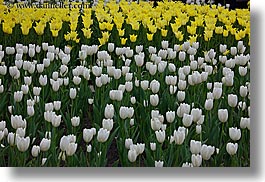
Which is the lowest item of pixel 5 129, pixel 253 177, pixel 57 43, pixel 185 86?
pixel 253 177

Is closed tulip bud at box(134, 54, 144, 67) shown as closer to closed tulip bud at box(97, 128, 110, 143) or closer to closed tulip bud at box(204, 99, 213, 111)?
closed tulip bud at box(204, 99, 213, 111)

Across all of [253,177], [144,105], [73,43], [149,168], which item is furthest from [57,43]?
[253,177]

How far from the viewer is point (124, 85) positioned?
1.84 metres

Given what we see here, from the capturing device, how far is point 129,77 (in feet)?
6.15

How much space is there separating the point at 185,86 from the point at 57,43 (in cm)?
58

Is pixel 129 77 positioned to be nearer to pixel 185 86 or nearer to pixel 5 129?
pixel 185 86

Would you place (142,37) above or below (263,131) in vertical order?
above

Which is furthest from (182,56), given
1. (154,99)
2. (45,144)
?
(45,144)

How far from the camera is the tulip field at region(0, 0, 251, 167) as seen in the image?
161cm

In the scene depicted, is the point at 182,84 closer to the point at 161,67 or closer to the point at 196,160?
the point at 161,67

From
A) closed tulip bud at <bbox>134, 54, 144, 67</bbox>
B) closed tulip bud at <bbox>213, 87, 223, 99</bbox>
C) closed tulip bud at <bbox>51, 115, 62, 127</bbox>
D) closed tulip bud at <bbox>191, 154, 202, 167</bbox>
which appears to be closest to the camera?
closed tulip bud at <bbox>191, 154, 202, 167</bbox>

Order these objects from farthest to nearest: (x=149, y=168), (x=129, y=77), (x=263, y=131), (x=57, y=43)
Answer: (x=57, y=43), (x=129, y=77), (x=263, y=131), (x=149, y=168)

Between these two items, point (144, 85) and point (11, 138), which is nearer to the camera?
point (11, 138)

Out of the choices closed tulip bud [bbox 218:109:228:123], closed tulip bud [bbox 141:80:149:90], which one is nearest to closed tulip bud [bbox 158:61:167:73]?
closed tulip bud [bbox 141:80:149:90]
